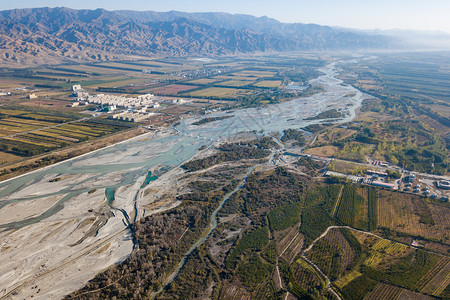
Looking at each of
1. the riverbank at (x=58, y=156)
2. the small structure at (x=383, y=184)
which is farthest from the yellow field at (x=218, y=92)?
the small structure at (x=383, y=184)

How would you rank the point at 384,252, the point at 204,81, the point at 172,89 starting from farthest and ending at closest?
1. the point at 204,81
2. the point at 172,89
3. the point at 384,252

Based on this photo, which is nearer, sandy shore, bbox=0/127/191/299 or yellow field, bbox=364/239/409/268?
sandy shore, bbox=0/127/191/299

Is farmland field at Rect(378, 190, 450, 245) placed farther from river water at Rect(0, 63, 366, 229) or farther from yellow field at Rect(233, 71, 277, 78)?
yellow field at Rect(233, 71, 277, 78)

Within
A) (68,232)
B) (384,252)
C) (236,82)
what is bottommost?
(68,232)

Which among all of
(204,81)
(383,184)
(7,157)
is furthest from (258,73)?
(7,157)

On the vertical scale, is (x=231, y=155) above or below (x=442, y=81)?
below

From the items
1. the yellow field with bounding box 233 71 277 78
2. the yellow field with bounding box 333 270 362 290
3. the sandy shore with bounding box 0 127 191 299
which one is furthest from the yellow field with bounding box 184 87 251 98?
the yellow field with bounding box 333 270 362 290

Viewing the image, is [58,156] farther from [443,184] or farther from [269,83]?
[269,83]

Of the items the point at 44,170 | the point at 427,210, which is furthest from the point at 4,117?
the point at 427,210

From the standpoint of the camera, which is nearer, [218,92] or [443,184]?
[443,184]

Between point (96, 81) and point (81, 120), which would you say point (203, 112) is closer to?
point (81, 120)

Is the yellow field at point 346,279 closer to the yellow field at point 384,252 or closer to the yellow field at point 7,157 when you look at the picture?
the yellow field at point 384,252
